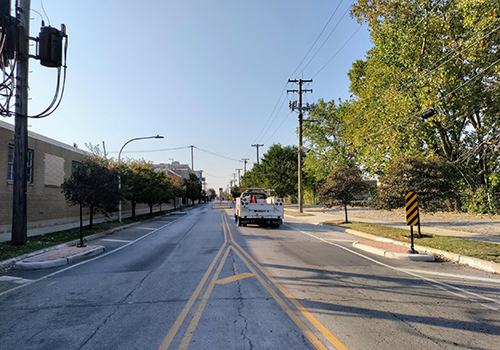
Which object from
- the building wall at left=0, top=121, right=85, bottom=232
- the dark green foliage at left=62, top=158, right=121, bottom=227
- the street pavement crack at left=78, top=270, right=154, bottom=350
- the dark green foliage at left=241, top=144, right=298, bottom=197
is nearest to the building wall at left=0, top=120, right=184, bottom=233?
the building wall at left=0, top=121, right=85, bottom=232

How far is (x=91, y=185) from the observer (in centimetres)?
1659

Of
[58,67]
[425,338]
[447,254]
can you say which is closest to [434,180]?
[447,254]

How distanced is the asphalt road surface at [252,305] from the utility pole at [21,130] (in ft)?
15.7

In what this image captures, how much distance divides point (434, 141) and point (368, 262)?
2080cm

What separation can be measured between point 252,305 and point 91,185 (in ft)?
45.8

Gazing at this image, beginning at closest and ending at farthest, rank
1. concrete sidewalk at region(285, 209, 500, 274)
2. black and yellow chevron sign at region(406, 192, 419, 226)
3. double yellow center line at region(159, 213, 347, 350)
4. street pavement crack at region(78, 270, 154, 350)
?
double yellow center line at region(159, 213, 347, 350)
street pavement crack at region(78, 270, 154, 350)
concrete sidewalk at region(285, 209, 500, 274)
black and yellow chevron sign at region(406, 192, 419, 226)

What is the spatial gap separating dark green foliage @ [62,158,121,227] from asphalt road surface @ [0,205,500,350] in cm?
803

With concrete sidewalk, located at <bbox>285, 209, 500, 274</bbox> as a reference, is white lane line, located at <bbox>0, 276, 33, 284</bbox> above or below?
below

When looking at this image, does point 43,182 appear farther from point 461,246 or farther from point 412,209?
point 461,246

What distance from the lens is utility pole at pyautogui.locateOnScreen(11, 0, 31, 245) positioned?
12359mm

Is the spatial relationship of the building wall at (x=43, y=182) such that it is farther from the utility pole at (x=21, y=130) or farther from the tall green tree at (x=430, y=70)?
the tall green tree at (x=430, y=70)

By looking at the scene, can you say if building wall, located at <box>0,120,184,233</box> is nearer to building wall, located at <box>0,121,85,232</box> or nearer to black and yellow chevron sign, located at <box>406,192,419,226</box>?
building wall, located at <box>0,121,85,232</box>

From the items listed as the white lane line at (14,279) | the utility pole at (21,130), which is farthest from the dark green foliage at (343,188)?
the white lane line at (14,279)

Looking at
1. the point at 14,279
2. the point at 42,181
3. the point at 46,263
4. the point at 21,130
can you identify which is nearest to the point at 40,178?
the point at 42,181
